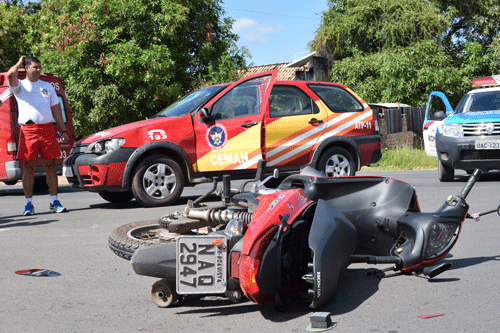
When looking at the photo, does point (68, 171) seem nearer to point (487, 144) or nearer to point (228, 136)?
point (228, 136)

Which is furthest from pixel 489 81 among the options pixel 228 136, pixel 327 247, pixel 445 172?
pixel 327 247

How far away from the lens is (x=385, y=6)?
2995 centimetres

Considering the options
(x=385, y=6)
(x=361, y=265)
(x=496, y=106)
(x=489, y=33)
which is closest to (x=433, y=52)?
(x=385, y=6)

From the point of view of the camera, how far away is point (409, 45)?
29219mm

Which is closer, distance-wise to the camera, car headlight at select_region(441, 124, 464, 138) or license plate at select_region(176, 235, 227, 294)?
license plate at select_region(176, 235, 227, 294)

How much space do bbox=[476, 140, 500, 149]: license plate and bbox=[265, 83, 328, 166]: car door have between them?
3.02 meters


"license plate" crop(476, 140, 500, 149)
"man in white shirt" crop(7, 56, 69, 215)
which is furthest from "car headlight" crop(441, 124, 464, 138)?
"man in white shirt" crop(7, 56, 69, 215)

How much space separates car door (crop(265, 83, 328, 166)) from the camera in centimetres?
852

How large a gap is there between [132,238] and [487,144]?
7445 millimetres

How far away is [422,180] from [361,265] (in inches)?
293

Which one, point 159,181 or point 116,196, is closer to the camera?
point 159,181

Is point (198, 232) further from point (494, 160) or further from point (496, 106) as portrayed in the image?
point (496, 106)

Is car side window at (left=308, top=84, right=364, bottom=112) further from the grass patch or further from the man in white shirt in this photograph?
the grass patch

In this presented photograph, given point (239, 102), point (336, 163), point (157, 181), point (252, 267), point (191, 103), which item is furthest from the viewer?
point (336, 163)
